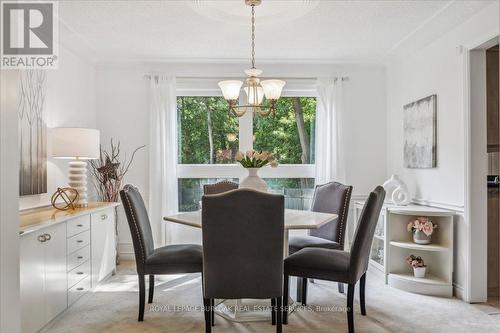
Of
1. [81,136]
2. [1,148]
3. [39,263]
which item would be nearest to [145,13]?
[81,136]

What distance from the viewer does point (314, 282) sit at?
3.84m

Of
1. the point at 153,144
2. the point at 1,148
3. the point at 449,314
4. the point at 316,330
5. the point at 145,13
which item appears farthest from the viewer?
the point at 153,144

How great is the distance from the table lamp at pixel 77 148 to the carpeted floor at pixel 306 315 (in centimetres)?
102

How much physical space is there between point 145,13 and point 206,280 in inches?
89.6

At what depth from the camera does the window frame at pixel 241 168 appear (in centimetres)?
489

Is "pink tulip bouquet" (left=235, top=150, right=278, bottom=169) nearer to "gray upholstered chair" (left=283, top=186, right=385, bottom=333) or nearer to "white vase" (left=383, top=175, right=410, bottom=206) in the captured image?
"gray upholstered chair" (left=283, top=186, right=385, bottom=333)

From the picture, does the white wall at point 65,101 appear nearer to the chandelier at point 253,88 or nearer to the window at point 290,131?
the chandelier at point 253,88

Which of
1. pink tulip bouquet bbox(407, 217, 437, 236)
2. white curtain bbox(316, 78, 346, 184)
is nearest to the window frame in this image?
white curtain bbox(316, 78, 346, 184)

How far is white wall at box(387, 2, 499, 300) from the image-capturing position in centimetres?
→ 331

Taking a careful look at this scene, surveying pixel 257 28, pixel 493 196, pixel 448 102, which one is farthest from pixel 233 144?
pixel 493 196

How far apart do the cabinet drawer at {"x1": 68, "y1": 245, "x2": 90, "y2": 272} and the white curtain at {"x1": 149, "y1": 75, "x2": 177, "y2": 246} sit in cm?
133

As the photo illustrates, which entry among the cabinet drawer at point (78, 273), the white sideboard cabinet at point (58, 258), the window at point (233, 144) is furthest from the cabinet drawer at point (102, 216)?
the window at point (233, 144)

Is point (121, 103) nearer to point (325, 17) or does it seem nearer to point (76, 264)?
point (76, 264)

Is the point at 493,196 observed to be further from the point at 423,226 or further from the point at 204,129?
the point at 204,129
